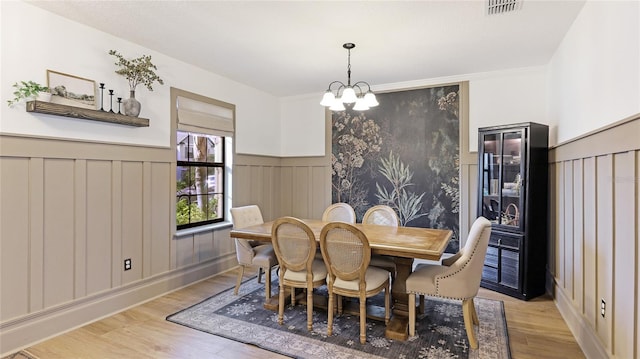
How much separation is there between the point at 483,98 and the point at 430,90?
0.67 metres

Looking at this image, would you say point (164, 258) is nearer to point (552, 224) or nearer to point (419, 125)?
point (419, 125)

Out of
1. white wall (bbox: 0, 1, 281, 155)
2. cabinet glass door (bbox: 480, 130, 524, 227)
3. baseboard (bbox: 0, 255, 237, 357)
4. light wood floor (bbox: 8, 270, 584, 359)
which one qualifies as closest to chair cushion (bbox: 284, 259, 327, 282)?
light wood floor (bbox: 8, 270, 584, 359)

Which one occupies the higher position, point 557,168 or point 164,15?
point 164,15

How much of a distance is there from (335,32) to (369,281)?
7.11 ft

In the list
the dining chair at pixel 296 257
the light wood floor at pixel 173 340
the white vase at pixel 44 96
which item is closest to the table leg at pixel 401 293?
the dining chair at pixel 296 257

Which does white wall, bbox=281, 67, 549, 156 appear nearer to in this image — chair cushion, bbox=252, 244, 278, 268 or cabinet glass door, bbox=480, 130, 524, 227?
cabinet glass door, bbox=480, 130, 524, 227

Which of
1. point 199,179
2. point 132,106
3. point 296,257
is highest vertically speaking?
point 132,106

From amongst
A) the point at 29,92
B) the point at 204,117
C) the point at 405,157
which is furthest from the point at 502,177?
the point at 29,92

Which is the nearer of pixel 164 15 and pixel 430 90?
pixel 164 15

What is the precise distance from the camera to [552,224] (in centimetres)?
340

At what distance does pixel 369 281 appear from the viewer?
259 centimetres

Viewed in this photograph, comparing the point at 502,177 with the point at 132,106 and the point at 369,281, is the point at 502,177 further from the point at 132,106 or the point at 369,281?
the point at 132,106

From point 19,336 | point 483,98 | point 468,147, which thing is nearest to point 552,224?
point 468,147

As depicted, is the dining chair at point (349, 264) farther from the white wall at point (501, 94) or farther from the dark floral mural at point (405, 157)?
the white wall at point (501, 94)
